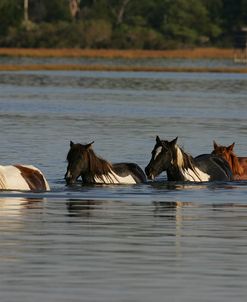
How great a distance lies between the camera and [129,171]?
26422 mm

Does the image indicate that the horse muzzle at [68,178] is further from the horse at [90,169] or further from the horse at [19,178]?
the horse at [19,178]

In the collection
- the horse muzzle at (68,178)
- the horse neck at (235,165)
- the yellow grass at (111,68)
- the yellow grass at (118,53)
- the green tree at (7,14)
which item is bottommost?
the yellow grass at (118,53)

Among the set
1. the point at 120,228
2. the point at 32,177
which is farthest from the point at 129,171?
the point at 120,228

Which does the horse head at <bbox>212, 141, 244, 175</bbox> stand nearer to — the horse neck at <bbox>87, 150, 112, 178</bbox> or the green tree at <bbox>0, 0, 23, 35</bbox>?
the horse neck at <bbox>87, 150, 112, 178</bbox>

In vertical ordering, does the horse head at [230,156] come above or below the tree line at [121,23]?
above

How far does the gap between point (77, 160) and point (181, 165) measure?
1767 mm

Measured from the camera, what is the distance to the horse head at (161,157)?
26.2m

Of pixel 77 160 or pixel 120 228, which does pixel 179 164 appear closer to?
pixel 77 160

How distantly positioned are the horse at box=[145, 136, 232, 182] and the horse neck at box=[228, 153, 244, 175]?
1.90ft

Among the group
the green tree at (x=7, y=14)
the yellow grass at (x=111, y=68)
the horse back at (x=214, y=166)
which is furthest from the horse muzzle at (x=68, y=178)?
the green tree at (x=7, y=14)

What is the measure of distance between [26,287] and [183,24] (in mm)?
140557

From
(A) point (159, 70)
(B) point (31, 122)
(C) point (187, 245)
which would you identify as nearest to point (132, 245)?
(C) point (187, 245)

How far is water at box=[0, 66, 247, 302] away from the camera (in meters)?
15.1

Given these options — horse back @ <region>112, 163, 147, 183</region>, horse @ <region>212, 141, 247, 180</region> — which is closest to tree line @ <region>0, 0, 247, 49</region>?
horse @ <region>212, 141, 247, 180</region>
